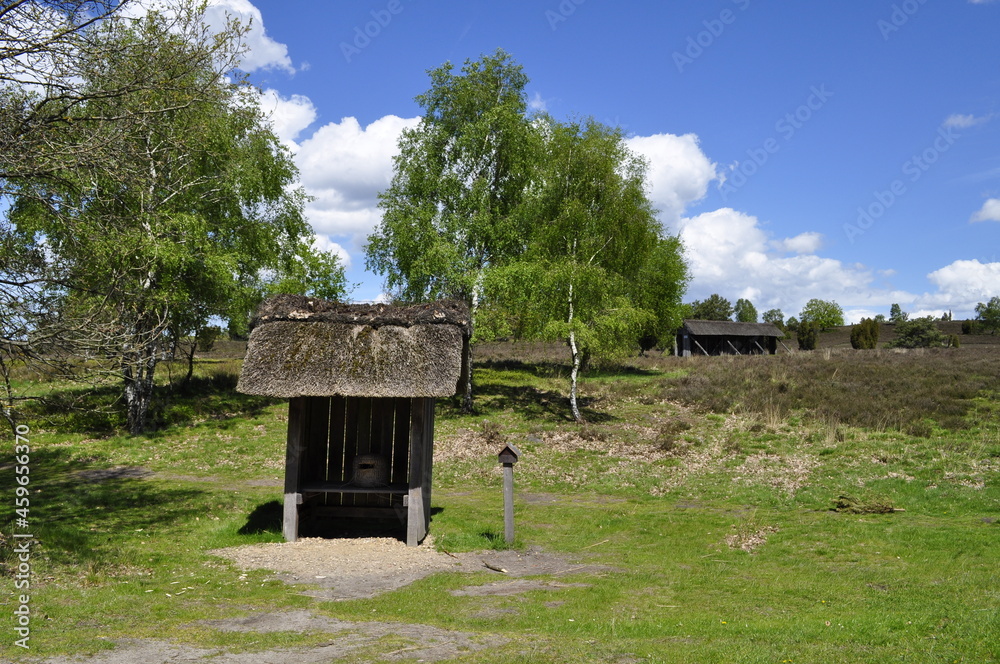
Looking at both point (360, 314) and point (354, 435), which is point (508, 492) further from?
point (360, 314)

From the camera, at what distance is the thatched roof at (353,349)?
12.8m

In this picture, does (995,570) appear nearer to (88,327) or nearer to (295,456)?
(295,456)

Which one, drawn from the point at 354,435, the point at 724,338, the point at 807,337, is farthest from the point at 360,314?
the point at 807,337

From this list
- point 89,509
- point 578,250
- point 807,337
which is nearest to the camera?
point 89,509

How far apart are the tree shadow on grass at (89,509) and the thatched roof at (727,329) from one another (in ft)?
188

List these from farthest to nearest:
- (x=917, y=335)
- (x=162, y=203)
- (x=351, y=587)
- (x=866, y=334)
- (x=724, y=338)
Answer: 1. (x=917, y=335)
2. (x=724, y=338)
3. (x=866, y=334)
4. (x=162, y=203)
5. (x=351, y=587)

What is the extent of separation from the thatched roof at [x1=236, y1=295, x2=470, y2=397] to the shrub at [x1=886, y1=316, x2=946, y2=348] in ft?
240

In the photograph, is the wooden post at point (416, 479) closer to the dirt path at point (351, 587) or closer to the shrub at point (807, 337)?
the dirt path at point (351, 587)

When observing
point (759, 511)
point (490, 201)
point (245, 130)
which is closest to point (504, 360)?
point (490, 201)

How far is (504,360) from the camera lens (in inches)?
2055

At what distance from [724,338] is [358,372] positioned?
6537cm

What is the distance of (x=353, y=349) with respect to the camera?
13281 millimetres

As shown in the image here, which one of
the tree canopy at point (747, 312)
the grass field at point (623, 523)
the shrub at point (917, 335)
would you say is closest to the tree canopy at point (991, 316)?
the shrub at point (917, 335)

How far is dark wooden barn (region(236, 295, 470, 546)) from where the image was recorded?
12.8m
